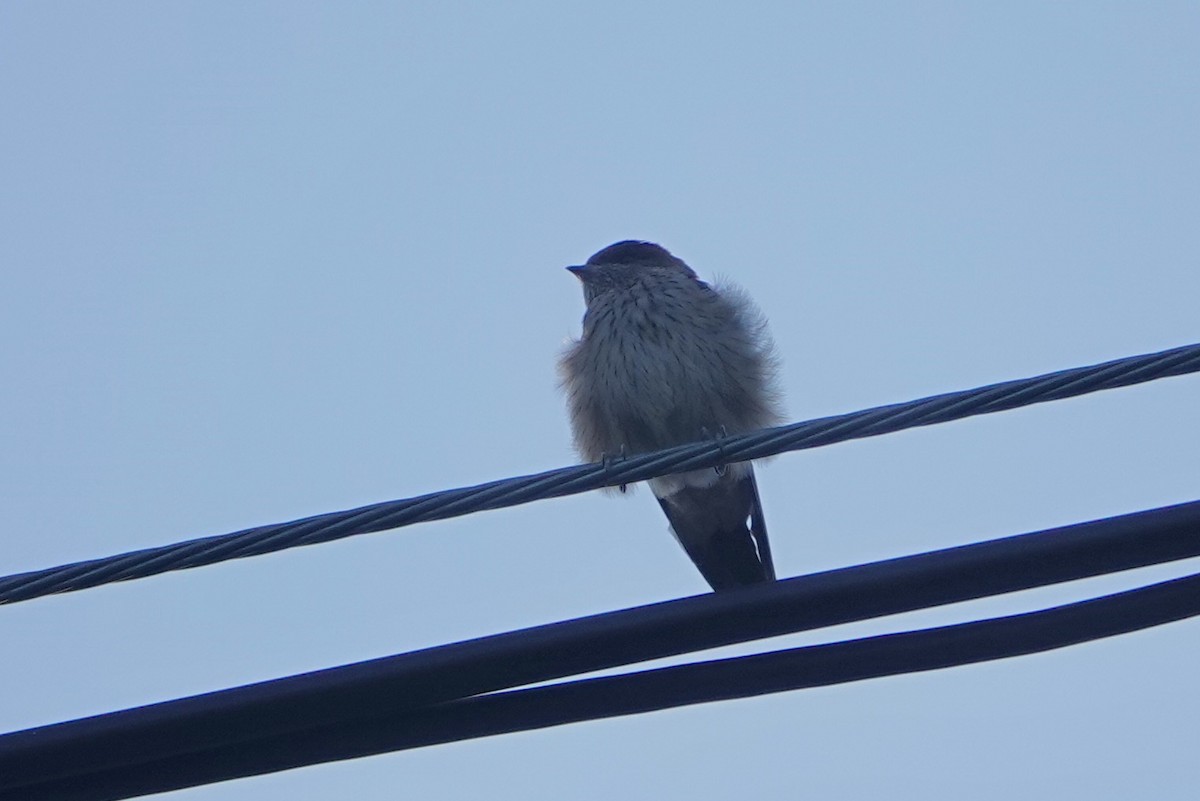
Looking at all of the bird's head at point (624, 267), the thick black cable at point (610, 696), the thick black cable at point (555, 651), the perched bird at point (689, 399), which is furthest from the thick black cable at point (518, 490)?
the bird's head at point (624, 267)

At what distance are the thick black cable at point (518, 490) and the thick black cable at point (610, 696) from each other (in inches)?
19.5

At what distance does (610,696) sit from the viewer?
3.76 metres

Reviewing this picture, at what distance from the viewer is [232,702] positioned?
3629 mm

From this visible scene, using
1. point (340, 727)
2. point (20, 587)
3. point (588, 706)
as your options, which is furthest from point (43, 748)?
point (588, 706)

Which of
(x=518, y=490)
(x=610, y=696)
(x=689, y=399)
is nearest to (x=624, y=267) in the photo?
(x=689, y=399)

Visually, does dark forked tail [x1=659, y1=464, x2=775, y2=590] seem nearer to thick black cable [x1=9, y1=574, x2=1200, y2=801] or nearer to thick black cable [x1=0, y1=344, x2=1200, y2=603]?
→ thick black cable [x1=0, y1=344, x2=1200, y2=603]

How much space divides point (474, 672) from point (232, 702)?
623mm

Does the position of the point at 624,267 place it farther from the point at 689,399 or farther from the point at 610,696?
the point at 610,696

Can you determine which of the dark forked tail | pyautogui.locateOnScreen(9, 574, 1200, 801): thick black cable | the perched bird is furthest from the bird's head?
pyautogui.locateOnScreen(9, 574, 1200, 801): thick black cable

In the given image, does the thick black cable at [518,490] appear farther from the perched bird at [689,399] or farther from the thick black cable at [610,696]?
the perched bird at [689,399]

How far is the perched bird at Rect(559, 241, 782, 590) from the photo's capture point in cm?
743

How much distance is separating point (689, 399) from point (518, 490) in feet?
10.9

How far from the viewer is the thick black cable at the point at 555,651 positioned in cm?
358

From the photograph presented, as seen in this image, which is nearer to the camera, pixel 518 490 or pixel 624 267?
pixel 518 490
